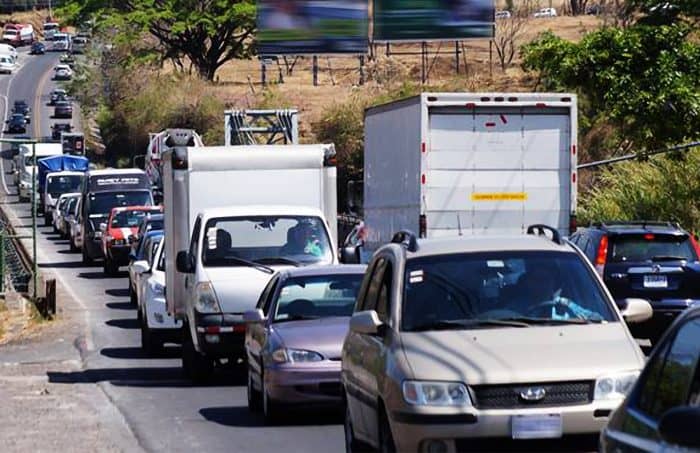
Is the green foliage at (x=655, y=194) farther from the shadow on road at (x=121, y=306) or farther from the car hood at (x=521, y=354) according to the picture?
the car hood at (x=521, y=354)

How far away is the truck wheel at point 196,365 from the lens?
1819 cm

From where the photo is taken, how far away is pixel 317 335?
47.1ft

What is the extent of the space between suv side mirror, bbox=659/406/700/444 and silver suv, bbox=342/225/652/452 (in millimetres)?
4034

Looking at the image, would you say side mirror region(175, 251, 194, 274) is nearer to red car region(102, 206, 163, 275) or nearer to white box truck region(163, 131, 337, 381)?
white box truck region(163, 131, 337, 381)

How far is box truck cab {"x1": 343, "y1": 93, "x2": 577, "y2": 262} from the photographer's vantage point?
20672 millimetres

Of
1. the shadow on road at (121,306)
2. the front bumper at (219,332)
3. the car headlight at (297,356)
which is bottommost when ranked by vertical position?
the shadow on road at (121,306)

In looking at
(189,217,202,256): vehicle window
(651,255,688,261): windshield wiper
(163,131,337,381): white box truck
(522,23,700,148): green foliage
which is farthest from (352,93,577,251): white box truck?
(522,23,700,148): green foliage

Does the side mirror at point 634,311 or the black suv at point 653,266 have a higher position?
the side mirror at point 634,311

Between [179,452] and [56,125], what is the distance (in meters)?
80.0

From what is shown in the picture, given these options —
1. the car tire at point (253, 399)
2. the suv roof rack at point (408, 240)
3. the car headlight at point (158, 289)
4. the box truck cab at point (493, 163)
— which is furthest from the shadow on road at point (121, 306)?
the suv roof rack at point (408, 240)

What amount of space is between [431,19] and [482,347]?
24473 millimetres

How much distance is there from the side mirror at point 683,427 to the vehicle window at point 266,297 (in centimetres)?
1050

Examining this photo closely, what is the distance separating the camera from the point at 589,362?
9547 millimetres

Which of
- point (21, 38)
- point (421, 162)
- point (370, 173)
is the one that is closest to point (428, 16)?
point (370, 173)
